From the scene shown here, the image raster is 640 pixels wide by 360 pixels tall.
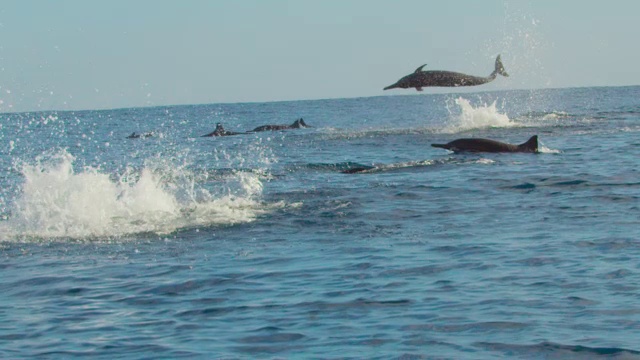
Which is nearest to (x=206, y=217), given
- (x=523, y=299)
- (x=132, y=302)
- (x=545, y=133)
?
(x=132, y=302)

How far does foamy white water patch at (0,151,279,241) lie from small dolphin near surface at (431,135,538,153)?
9.10m

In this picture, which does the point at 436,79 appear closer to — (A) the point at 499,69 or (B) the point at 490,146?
(A) the point at 499,69

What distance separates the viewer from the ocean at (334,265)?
8.39m

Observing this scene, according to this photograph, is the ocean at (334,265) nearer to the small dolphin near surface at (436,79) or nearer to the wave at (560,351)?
the wave at (560,351)

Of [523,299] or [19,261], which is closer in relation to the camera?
[523,299]

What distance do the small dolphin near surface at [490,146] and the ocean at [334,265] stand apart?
2.30 meters

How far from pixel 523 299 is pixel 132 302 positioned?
3.85 metres

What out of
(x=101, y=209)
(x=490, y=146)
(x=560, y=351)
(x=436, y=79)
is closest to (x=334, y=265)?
(x=560, y=351)

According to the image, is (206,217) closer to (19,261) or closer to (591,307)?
(19,261)

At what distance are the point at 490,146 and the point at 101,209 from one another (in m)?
12.2

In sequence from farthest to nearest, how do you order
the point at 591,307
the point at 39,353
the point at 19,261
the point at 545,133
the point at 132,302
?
the point at 545,133, the point at 19,261, the point at 132,302, the point at 591,307, the point at 39,353

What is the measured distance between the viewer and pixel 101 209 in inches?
626

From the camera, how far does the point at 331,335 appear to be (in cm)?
848

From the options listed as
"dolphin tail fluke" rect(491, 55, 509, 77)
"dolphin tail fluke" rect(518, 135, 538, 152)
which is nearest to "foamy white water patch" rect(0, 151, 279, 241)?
"dolphin tail fluke" rect(518, 135, 538, 152)
